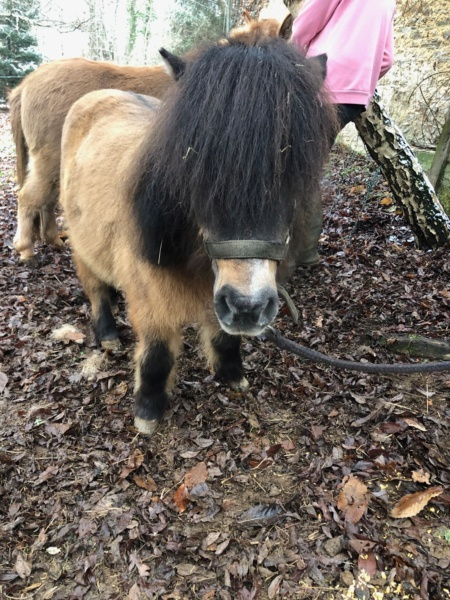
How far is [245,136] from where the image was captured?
68.2 inches

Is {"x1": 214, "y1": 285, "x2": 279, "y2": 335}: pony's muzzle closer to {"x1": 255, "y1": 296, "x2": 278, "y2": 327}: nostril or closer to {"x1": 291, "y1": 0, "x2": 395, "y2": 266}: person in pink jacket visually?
{"x1": 255, "y1": 296, "x2": 278, "y2": 327}: nostril

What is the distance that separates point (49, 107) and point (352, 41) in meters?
3.52

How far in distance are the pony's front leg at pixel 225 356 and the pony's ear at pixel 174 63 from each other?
1.64m

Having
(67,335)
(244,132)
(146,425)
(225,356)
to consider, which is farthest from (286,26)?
(146,425)

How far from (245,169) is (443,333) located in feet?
9.05

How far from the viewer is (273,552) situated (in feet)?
7.16

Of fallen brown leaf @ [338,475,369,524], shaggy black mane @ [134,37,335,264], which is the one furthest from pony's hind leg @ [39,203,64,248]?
fallen brown leaf @ [338,475,369,524]

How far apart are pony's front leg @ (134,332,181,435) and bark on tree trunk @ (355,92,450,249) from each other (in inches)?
132

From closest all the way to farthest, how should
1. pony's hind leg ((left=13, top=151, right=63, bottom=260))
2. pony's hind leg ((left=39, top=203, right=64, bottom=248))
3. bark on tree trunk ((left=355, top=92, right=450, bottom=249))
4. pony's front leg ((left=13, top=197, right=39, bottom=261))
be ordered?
bark on tree trunk ((left=355, top=92, right=450, bottom=249)) < pony's hind leg ((left=13, top=151, right=63, bottom=260)) < pony's front leg ((left=13, top=197, right=39, bottom=261)) < pony's hind leg ((left=39, top=203, right=64, bottom=248))

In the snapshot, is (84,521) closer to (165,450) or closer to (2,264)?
(165,450)

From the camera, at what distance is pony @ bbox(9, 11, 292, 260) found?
4.99m

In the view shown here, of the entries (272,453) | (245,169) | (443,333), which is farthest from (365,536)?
(443,333)

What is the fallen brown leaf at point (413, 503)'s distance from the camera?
228 centimetres

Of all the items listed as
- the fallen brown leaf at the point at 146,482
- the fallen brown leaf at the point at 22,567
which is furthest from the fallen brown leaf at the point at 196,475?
the fallen brown leaf at the point at 22,567
